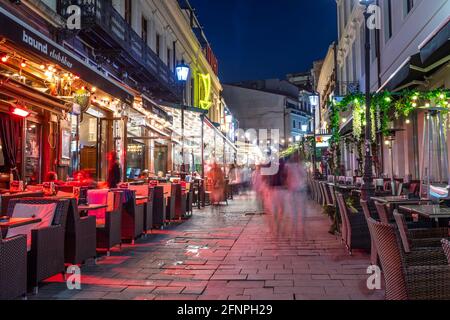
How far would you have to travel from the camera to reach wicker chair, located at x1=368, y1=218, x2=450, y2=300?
3.34 meters

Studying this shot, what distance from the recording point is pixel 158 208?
9734 mm

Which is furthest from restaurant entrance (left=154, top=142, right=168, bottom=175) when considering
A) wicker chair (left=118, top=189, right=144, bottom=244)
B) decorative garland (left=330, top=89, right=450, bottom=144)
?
wicker chair (left=118, top=189, right=144, bottom=244)

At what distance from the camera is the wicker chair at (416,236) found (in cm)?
447

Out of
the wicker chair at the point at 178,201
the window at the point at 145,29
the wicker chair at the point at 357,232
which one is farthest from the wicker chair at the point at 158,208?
the window at the point at 145,29

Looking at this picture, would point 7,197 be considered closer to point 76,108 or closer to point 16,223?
point 16,223

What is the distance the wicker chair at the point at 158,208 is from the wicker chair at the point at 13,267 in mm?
5157

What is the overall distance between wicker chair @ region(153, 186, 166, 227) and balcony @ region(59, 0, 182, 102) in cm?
538

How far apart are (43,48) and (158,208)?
4.27 meters

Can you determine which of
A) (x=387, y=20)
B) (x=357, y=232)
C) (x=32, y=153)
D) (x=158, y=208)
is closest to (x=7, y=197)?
(x=158, y=208)

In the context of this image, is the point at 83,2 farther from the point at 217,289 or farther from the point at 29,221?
the point at 217,289

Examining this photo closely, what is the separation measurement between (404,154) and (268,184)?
48.8 feet

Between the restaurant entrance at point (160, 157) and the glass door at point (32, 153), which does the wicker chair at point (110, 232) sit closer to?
the glass door at point (32, 153)

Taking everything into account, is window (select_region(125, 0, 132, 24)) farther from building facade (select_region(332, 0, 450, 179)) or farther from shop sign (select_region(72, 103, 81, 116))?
Result: building facade (select_region(332, 0, 450, 179))
